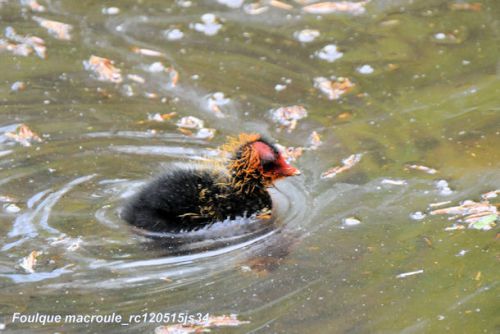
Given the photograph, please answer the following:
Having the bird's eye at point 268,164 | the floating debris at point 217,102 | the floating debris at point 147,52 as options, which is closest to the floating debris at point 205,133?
the floating debris at point 217,102

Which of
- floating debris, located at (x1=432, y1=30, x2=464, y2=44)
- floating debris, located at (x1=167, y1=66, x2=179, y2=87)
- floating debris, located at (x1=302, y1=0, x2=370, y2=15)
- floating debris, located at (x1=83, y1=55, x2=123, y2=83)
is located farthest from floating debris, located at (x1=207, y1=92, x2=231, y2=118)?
floating debris, located at (x1=432, y1=30, x2=464, y2=44)

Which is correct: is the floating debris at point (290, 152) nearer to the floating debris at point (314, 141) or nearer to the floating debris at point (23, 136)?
the floating debris at point (314, 141)

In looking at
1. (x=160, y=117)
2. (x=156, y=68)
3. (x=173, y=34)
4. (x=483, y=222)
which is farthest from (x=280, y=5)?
(x=483, y=222)

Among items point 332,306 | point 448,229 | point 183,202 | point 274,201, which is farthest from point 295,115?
point 332,306

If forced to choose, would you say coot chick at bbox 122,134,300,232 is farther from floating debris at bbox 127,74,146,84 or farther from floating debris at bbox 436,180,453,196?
floating debris at bbox 127,74,146,84

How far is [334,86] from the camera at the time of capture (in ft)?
23.1

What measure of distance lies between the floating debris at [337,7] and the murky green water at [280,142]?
0.31ft

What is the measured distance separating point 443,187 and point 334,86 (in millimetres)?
1848

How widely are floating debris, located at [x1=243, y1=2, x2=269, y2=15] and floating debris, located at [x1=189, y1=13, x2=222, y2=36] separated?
0.34 metres

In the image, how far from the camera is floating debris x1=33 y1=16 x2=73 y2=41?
26.3ft

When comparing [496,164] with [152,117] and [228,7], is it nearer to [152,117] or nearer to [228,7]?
[152,117]

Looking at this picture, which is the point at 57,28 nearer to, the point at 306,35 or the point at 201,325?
the point at 306,35

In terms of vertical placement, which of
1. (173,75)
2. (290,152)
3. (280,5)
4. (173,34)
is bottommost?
(290,152)

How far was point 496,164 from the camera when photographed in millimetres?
5660
